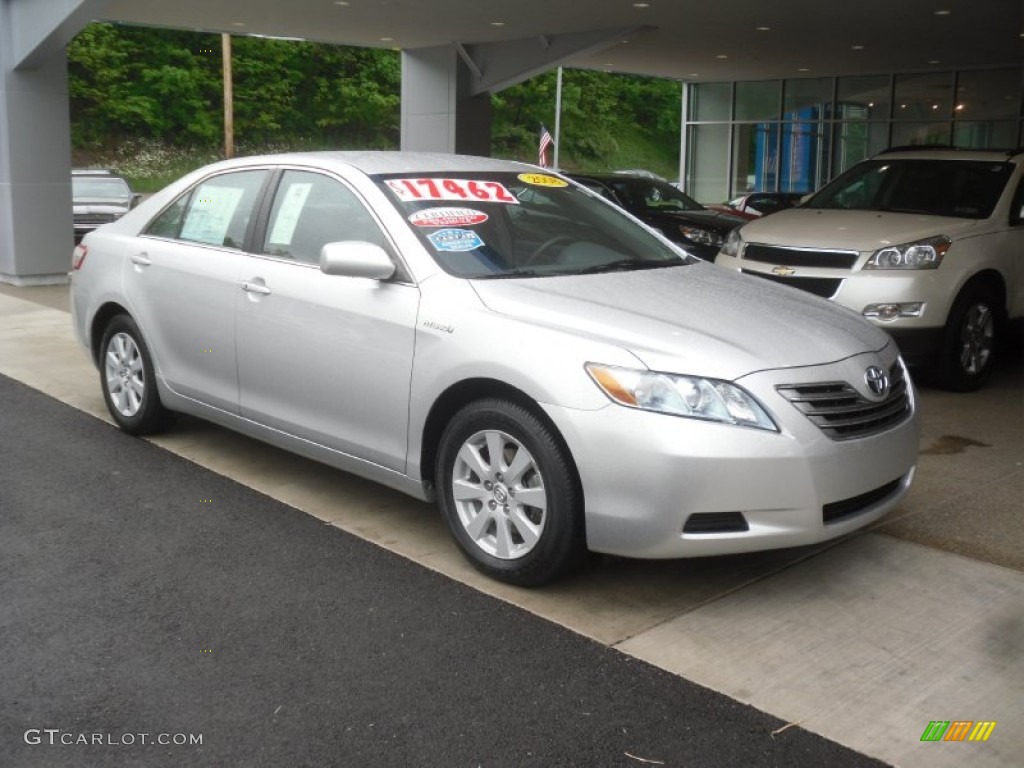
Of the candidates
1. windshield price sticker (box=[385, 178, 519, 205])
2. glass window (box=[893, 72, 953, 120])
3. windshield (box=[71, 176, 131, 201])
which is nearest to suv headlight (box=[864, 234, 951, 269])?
windshield price sticker (box=[385, 178, 519, 205])

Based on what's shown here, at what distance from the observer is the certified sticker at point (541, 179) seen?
221 inches

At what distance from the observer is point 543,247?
5.14 metres

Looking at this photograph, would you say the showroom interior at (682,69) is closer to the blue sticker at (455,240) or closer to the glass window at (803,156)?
the glass window at (803,156)

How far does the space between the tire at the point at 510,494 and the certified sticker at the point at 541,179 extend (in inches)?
63.2

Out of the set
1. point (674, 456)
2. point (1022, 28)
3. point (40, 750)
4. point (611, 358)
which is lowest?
point (40, 750)

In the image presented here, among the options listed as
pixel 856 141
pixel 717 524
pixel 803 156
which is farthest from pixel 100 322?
pixel 803 156

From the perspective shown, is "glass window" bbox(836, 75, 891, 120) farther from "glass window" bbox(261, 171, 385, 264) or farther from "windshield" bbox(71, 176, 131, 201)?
"glass window" bbox(261, 171, 385, 264)

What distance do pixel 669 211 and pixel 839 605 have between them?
8.64 metres

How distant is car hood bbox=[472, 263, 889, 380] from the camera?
4.11m

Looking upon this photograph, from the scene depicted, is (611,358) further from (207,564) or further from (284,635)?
(207,564)

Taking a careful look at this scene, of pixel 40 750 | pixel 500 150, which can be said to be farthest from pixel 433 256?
pixel 500 150

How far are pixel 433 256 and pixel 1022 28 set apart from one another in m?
14.0

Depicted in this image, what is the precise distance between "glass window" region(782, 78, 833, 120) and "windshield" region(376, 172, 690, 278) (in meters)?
20.6

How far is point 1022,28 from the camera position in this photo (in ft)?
52.2
